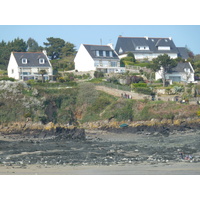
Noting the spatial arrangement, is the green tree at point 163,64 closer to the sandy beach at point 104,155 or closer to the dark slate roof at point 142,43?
the dark slate roof at point 142,43

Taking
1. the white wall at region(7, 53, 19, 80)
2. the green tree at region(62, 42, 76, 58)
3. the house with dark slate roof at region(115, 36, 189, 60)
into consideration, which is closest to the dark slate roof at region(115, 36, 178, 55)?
the house with dark slate roof at region(115, 36, 189, 60)

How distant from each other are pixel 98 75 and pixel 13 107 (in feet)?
51.3

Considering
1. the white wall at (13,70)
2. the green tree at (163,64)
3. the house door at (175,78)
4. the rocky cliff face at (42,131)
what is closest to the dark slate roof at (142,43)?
the house door at (175,78)

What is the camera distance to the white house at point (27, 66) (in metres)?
59.9

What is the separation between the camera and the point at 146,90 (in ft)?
165

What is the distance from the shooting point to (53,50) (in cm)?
7281

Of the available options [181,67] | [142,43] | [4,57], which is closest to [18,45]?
[4,57]

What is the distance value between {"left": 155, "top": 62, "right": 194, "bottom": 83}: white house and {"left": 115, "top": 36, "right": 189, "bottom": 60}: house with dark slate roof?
31.1 feet

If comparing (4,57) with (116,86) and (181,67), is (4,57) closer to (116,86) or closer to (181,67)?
(116,86)

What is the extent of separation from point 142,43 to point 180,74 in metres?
13.6

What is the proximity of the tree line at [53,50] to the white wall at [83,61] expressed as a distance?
1281 mm

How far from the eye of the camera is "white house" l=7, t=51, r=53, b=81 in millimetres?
59925

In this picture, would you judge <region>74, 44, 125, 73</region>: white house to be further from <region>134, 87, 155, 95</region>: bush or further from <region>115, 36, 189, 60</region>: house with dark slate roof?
<region>134, 87, 155, 95</region>: bush

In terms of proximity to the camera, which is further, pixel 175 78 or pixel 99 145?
pixel 175 78
